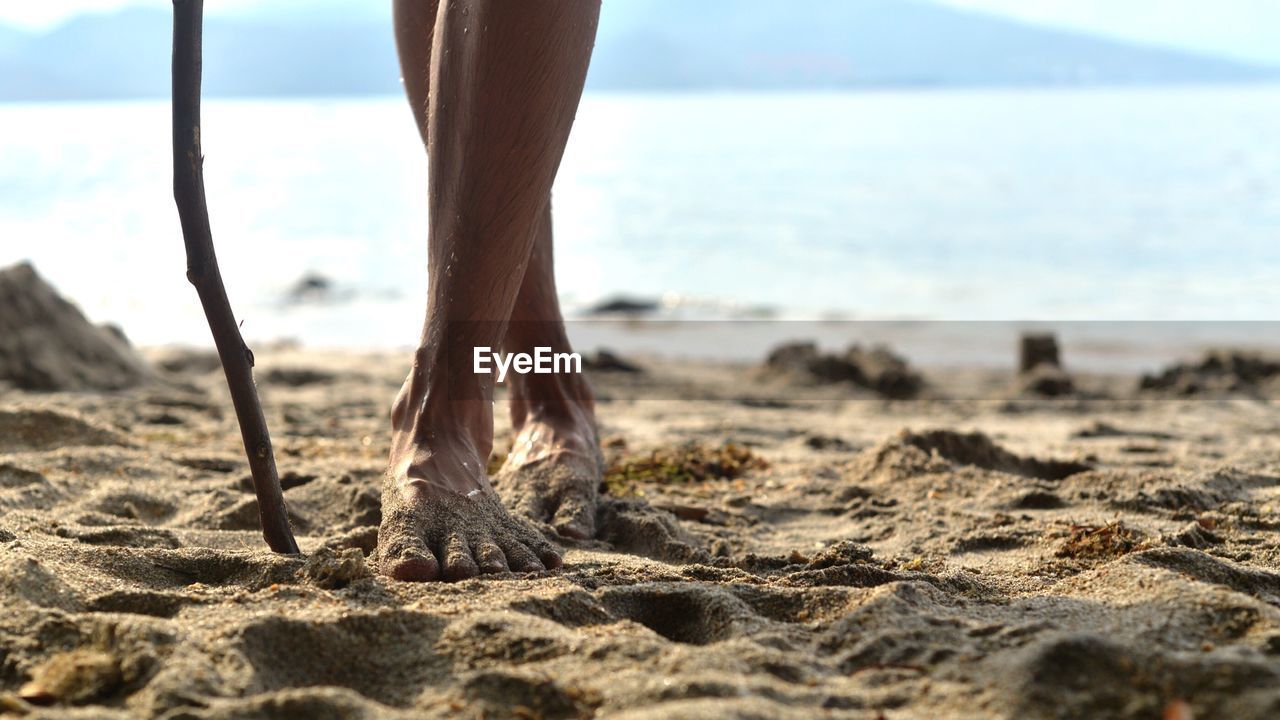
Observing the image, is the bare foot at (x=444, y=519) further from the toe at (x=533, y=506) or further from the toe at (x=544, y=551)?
the toe at (x=533, y=506)

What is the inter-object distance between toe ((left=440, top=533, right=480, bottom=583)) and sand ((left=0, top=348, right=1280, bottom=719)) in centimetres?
5

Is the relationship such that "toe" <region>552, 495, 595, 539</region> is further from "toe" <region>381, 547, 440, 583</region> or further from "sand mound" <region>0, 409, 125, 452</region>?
"sand mound" <region>0, 409, 125, 452</region>

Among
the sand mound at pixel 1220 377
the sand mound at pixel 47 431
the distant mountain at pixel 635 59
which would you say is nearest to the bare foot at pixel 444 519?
the sand mound at pixel 47 431

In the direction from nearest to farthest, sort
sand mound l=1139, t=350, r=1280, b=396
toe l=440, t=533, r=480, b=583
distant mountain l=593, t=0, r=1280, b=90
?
toe l=440, t=533, r=480, b=583 → sand mound l=1139, t=350, r=1280, b=396 → distant mountain l=593, t=0, r=1280, b=90

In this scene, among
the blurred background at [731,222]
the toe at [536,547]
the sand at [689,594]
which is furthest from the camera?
the blurred background at [731,222]

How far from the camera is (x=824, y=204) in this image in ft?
61.9

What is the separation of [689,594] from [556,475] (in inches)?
29.4

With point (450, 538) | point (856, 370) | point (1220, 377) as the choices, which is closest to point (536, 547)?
point (450, 538)

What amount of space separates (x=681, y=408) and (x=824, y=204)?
14972 mm

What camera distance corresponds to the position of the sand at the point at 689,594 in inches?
44.9

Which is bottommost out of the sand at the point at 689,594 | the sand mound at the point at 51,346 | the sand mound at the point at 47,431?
the sand at the point at 689,594

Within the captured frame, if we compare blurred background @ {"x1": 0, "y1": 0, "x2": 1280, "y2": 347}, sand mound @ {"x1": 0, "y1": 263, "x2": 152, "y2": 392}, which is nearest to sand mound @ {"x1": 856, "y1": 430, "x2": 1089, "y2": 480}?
sand mound @ {"x1": 0, "y1": 263, "x2": 152, "y2": 392}

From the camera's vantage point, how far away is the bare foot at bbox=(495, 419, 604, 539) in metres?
2.04

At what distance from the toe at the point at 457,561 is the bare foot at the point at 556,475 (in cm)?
36
